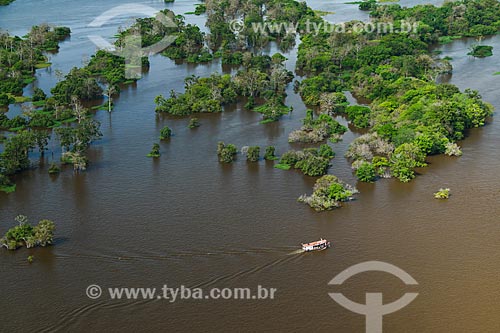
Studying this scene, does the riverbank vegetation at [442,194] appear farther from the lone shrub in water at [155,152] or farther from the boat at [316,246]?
the lone shrub in water at [155,152]

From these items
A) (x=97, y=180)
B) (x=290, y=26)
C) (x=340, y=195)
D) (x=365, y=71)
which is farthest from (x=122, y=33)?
(x=340, y=195)

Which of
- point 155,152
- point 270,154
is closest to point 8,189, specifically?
point 155,152

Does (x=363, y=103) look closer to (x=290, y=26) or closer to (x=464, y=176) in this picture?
(x=464, y=176)

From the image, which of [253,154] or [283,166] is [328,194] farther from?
[253,154]

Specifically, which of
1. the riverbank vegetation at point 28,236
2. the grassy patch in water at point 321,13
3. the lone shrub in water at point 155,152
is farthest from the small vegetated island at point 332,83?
the riverbank vegetation at point 28,236

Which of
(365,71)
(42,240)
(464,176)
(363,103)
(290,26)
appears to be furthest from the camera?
(290,26)

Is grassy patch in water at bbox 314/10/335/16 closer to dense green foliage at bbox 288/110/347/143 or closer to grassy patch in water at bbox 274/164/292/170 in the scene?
dense green foliage at bbox 288/110/347/143
